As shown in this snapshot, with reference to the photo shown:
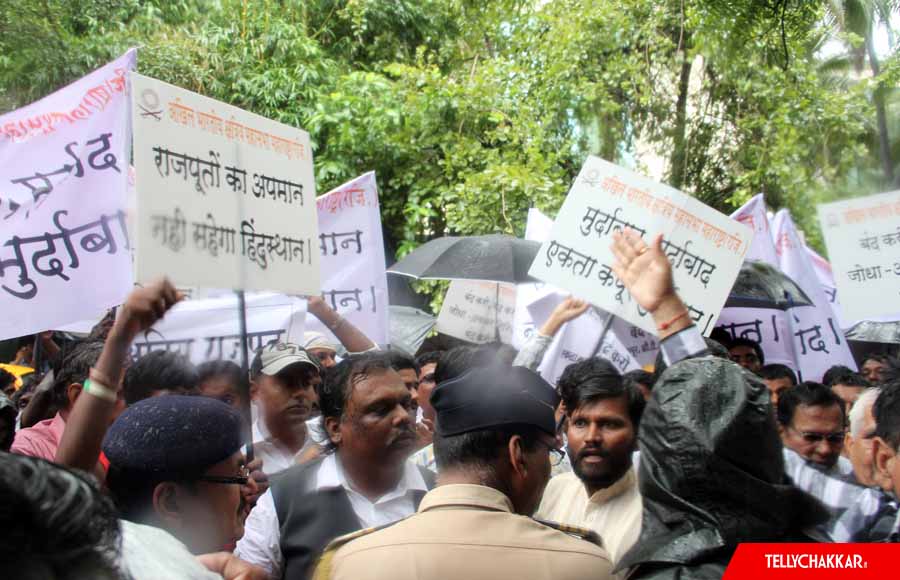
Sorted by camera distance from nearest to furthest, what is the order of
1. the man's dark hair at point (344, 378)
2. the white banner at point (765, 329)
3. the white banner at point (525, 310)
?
the man's dark hair at point (344, 378) < the white banner at point (525, 310) < the white banner at point (765, 329)

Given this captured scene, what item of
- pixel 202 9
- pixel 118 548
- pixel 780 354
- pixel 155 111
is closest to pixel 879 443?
pixel 118 548

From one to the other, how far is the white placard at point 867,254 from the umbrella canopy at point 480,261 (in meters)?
1.67

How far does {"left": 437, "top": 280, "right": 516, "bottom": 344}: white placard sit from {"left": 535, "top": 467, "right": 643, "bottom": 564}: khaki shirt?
277cm

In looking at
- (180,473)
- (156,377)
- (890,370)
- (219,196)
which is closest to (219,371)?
(156,377)

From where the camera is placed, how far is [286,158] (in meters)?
3.67

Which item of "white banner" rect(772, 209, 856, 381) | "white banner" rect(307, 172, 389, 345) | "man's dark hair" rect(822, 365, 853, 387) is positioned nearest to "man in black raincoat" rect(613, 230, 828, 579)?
"white banner" rect(307, 172, 389, 345)

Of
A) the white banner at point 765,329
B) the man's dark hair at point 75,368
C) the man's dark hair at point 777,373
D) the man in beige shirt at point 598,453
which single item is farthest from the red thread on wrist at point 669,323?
the white banner at point 765,329

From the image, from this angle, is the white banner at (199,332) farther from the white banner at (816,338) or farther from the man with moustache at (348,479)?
the white banner at (816,338)

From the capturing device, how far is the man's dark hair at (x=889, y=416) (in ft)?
8.18

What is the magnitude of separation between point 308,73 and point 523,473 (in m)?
9.72

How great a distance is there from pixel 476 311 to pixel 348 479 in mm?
3342

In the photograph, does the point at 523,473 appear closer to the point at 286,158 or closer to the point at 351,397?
the point at 351,397

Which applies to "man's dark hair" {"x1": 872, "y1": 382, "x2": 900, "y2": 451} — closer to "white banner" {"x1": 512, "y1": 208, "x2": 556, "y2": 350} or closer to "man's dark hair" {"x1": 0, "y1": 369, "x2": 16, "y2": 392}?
"white banner" {"x1": 512, "y1": 208, "x2": 556, "y2": 350}

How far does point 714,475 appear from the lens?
1.96 meters
